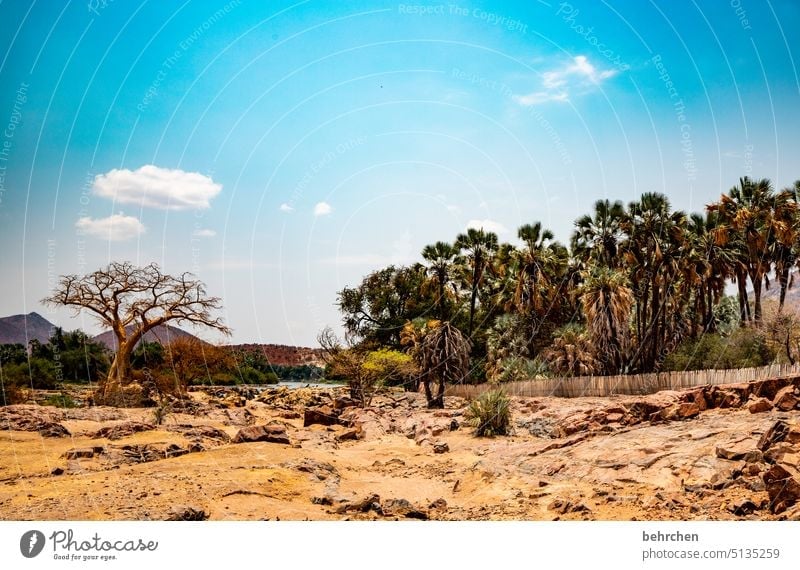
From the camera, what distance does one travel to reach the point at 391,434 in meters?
22.0

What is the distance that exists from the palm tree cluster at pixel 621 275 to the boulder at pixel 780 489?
2103 centimetres

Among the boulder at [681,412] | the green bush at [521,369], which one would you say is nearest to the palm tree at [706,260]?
the green bush at [521,369]

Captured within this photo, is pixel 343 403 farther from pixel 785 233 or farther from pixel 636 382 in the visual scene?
pixel 785 233

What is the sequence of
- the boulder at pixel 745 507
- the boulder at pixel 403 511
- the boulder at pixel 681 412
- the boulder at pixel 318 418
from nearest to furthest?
the boulder at pixel 745 507
the boulder at pixel 403 511
the boulder at pixel 681 412
the boulder at pixel 318 418

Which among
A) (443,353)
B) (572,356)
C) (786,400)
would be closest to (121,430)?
(443,353)

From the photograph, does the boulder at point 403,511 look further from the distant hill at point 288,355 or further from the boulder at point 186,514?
the distant hill at point 288,355

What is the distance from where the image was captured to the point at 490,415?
747 inches

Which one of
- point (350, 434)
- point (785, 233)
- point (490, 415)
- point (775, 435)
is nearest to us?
point (775, 435)

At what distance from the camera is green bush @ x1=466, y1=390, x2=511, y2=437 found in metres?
18.8

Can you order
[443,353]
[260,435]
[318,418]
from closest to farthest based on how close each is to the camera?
[260,435] < [318,418] < [443,353]

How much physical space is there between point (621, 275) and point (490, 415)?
18.1m

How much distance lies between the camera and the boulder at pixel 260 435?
16000 mm

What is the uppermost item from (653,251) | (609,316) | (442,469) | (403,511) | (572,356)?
(653,251)
